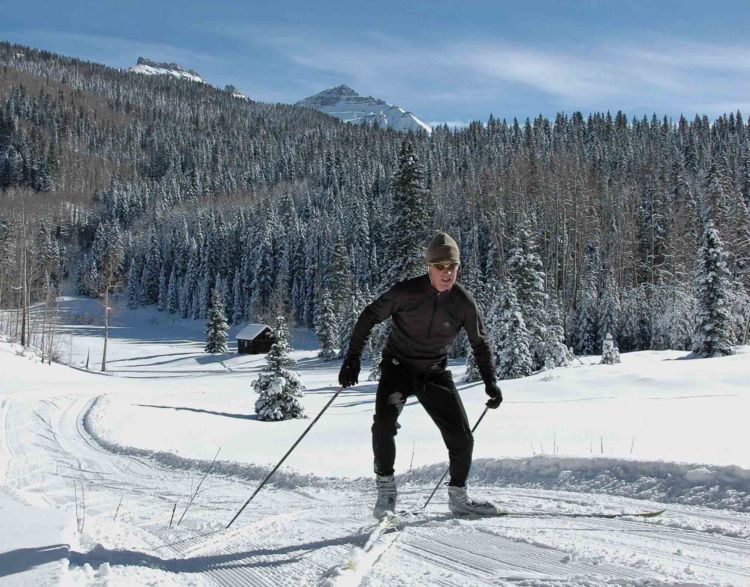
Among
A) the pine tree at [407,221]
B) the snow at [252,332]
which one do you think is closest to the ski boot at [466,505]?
the pine tree at [407,221]

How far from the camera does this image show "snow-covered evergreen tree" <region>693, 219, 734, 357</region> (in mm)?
28141

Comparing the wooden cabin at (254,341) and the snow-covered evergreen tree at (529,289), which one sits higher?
the snow-covered evergreen tree at (529,289)

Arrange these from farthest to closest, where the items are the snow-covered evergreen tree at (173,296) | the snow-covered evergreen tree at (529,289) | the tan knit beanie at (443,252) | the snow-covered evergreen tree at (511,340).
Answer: the snow-covered evergreen tree at (173,296), the snow-covered evergreen tree at (529,289), the snow-covered evergreen tree at (511,340), the tan knit beanie at (443,252)

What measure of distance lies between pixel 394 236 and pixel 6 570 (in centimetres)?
2464

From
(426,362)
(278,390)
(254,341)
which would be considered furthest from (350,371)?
(254,341)

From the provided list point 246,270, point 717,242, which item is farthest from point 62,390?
point 246,270

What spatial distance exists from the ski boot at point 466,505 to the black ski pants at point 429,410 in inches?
2.8

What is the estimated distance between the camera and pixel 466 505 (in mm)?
4477

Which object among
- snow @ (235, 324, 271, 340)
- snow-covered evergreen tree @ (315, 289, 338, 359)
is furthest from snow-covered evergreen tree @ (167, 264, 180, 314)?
snow-covered evergreen tree @ (315, 289, 338, 359)

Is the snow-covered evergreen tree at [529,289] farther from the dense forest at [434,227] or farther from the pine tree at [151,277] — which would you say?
the pine tree at [151,277]

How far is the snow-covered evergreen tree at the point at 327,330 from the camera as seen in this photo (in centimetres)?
5844

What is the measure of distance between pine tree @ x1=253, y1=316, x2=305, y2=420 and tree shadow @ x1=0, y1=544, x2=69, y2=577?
1753 cm

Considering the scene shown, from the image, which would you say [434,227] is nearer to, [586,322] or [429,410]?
[586,322]

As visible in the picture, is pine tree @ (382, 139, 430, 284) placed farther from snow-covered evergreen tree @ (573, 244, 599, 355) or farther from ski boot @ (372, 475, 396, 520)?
snow-covered evergreen tree @ (573, 244, 599, 355)
